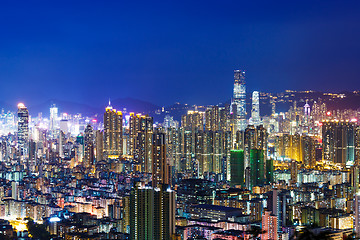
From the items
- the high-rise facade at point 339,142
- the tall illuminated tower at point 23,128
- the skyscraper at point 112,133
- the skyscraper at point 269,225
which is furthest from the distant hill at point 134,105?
the skyscraper at point 269,225

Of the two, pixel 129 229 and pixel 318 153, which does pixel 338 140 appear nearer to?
pixel 318 153

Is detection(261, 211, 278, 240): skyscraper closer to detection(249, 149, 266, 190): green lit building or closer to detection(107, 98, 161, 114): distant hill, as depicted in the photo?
detection(249, 149, 266, 190): green lit building

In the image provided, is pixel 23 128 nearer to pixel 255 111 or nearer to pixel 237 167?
pixel 255 111

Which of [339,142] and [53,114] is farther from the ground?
[53,114]

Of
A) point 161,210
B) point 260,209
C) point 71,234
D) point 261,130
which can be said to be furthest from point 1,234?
point 261,130

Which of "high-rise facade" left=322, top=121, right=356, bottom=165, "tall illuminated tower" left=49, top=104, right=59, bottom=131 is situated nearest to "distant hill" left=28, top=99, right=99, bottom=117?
"tall illuminated tower" left=49, top=104, right=59, bottom=131

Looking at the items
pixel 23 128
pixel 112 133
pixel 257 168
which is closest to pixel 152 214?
pixel 257 168
